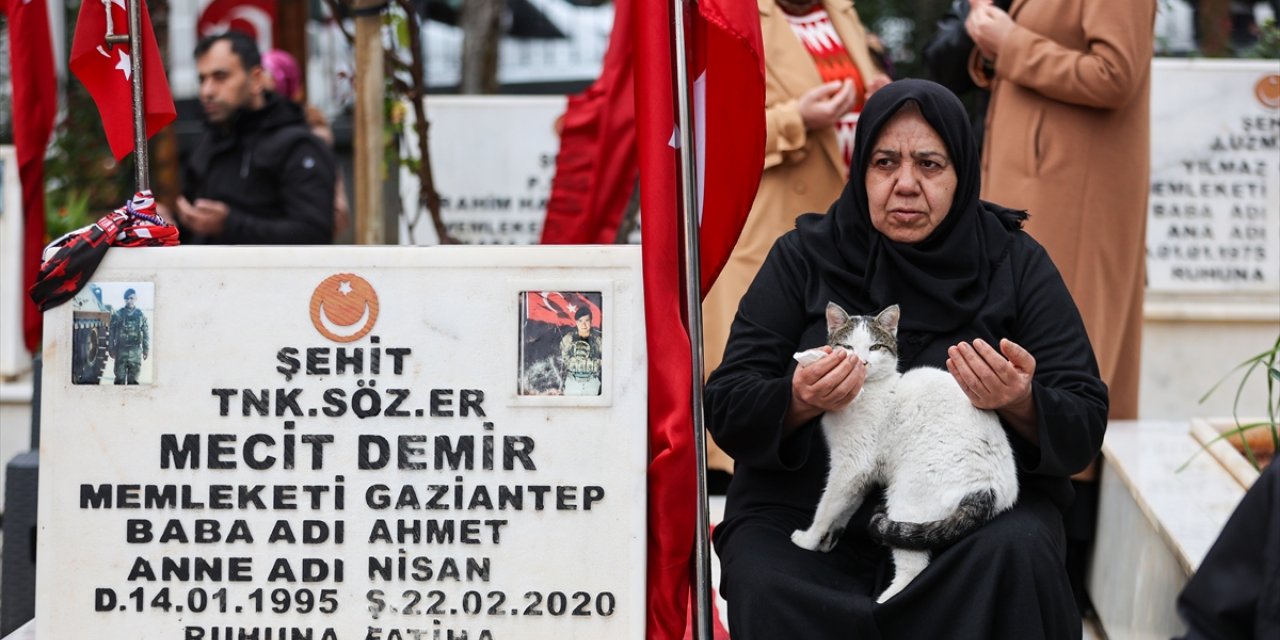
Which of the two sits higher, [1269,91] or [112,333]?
[1269,91]

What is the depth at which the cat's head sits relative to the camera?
3145 millimetres

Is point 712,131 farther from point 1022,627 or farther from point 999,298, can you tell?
point 1022,627

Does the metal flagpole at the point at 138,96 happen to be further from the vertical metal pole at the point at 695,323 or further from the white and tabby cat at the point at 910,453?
the white and tabby cat at the point at 910,453

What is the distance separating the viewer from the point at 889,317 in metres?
3.20

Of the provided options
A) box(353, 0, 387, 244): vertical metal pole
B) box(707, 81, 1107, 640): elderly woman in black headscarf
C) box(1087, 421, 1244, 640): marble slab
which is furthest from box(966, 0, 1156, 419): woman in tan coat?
box(353, 0, 387, 244): vertical metal pole

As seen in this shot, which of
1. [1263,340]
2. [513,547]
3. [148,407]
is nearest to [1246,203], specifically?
[1263,340]

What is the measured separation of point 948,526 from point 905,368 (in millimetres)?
440

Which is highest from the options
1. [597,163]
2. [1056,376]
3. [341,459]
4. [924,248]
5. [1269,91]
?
[1269,91]

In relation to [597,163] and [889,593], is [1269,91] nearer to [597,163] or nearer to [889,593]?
[597,163]

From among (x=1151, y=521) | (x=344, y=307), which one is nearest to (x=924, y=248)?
(x=1151, y=521)

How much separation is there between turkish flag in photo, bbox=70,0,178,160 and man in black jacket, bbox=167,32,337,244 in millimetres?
2650

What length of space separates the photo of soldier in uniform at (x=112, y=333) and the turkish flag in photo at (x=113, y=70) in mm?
513

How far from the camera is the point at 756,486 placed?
355 cm

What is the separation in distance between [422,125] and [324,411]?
3255 mm
